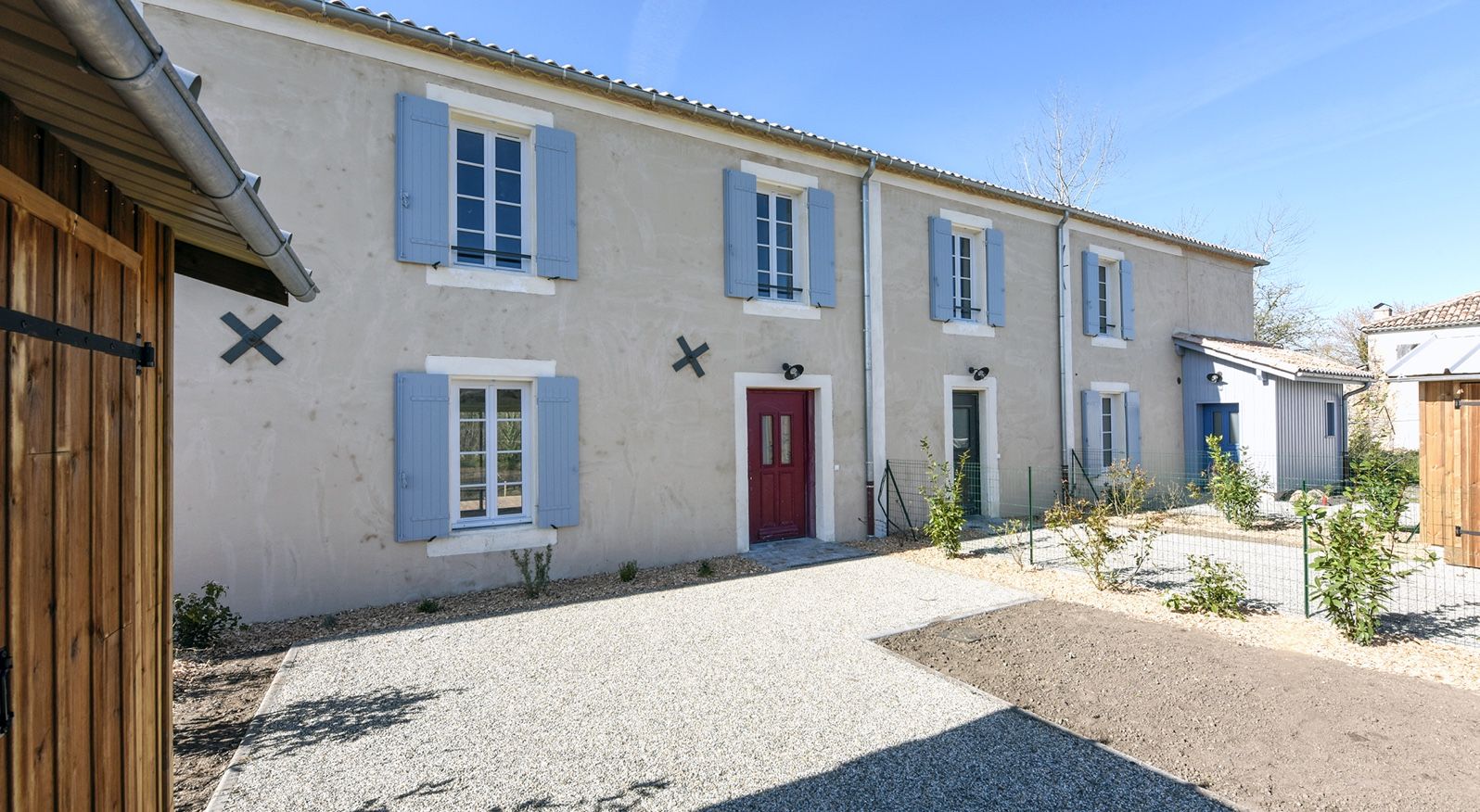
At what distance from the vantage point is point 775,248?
9.03 metres

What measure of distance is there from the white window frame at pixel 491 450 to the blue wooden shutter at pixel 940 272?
242 inches

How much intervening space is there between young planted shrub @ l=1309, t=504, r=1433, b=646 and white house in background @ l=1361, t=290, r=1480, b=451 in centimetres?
1533

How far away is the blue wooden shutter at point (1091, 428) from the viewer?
12.1 m

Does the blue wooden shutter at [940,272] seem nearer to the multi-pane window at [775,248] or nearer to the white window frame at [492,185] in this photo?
the multi-pane window at [775,248]

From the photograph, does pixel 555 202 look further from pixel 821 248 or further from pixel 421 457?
pixel 821 248

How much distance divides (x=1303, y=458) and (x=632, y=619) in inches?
550

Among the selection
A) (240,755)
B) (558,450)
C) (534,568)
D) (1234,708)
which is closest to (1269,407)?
(1234,708)

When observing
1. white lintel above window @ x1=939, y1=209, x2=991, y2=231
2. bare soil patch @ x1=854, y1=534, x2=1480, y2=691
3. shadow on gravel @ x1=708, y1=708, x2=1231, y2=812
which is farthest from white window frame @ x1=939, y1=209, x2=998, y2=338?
shadow on gravel @ x1=708, y1=708, x2=1231, y2=812

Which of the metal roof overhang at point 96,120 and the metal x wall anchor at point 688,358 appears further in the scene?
the metal x wall anchor at point 688,358

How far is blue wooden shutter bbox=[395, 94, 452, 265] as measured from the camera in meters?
6.47

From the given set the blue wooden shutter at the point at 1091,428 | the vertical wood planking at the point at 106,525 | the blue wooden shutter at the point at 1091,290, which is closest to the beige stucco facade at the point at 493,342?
the blue wooden shutter at the point at 1091,428

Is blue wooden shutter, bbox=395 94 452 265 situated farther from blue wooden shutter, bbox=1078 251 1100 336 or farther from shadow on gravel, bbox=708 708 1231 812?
blue wooden shutter, bbox=1078 251 1100 336

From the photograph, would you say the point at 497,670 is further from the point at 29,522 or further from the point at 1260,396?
the point at 1260,396

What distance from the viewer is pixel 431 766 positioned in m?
3.44
